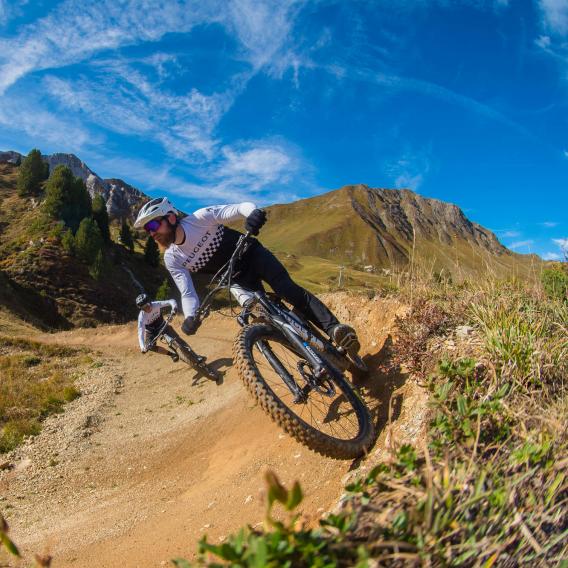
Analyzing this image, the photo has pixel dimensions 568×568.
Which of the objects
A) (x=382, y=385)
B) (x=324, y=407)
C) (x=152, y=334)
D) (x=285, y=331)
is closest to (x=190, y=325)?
(x=285, y=331)

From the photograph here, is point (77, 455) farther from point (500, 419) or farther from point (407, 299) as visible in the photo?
point (500, 419)

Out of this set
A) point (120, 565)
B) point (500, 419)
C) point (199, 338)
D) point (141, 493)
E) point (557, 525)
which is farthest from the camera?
point (199, 338)

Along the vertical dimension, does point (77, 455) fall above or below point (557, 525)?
below

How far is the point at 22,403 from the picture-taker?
1309 cm

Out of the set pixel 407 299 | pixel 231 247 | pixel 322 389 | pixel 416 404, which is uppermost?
pixel 407 299

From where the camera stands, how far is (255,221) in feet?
20.8

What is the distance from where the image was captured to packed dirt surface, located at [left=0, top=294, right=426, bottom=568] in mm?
4996

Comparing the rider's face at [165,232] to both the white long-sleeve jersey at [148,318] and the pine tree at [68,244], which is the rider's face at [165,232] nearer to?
the white long-sleeve jersey at [148,318]

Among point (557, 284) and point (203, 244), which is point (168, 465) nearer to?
point (203, 244)

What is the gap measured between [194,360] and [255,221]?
7.98 meters

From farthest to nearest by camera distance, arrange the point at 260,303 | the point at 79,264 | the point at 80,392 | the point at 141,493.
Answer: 1. the point at 79,264
2. the point at 80,392
3. the point at 141,493
4. the point at 260,303

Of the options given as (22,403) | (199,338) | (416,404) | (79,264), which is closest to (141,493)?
(416,404)

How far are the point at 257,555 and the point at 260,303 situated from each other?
16.5 ft

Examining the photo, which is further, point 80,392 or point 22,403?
point 80,392
